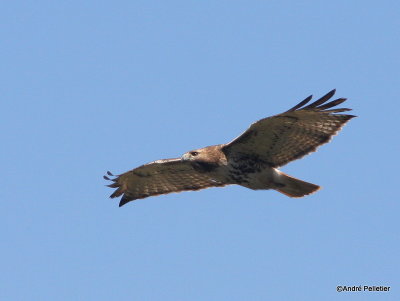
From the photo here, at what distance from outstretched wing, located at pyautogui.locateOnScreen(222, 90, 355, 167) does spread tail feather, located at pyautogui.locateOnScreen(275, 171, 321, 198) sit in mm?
318

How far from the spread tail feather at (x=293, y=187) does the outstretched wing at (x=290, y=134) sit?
318 millimetres

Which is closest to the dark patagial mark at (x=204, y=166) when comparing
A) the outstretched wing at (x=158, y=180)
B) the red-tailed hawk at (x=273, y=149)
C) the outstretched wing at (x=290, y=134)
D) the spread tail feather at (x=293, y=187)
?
the red-tailed hawk at (x=273, y=149)

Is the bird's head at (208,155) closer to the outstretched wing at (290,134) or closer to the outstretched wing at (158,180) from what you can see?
the outstretched wing at (290,134)

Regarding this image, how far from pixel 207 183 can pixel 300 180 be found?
217 cm

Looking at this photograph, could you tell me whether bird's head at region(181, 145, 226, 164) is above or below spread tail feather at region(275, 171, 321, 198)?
above

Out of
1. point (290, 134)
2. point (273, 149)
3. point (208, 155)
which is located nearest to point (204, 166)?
point (208, 155)

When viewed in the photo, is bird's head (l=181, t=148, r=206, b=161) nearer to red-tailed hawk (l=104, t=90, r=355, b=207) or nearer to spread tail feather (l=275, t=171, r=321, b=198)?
red-tailed hawk (l=104, t=90, r=355, b=207)

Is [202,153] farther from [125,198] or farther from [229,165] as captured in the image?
[125,198]

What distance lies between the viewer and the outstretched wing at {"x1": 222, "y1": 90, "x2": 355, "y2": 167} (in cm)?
1427

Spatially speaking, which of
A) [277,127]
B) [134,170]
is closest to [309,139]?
[277,127]

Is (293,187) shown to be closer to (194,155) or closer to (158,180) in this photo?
(194,155)

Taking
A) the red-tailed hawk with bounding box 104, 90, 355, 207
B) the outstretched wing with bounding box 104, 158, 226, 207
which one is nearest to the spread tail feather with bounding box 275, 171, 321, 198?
the red-tailed hawk with bounding box 104, 90, 355, 207

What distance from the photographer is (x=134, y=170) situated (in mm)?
16125

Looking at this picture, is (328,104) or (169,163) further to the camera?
(169,163)
